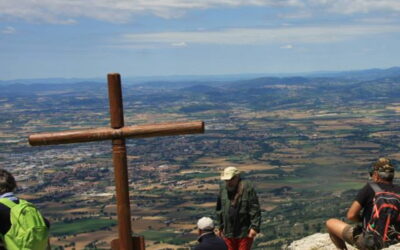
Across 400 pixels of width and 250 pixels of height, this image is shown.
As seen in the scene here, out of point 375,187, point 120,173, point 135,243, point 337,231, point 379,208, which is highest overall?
point 120,173

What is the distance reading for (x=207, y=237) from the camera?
7.52 meters

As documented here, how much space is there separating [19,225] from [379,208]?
180 inches

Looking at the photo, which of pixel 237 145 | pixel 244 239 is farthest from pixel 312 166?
pixel 244 239

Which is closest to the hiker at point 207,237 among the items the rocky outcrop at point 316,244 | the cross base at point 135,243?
the cross base at point 135,243

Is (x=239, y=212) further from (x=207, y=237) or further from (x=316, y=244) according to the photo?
(x=316, y=244)

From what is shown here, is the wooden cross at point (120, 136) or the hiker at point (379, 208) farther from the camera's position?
the hiker at point (379, 208)

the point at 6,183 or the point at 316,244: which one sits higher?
the point at 6,183

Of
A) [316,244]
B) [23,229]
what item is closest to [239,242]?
[316,244]

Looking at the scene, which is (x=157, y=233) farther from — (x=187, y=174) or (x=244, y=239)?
(x=244, y=239)

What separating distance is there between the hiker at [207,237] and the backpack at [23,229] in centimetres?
252

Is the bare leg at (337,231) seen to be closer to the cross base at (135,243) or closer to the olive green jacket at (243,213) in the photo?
the olive green jacket at (243,213)

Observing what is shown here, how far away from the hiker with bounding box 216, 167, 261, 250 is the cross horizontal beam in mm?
2963

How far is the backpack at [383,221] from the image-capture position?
7395mm

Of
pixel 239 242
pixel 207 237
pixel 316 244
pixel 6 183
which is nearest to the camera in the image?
pixel 6 183
